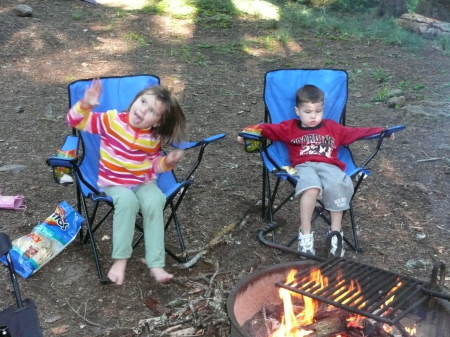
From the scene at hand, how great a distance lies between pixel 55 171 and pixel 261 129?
1.25 m

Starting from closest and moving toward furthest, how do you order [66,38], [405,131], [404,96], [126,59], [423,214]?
1. [423,214]
2. [405,131]
3. [404,96]
4. [126,59]
5. [66,38]

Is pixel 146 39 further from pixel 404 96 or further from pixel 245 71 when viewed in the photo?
pixel 404 96

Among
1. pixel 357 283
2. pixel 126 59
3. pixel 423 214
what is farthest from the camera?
pixel 126 59

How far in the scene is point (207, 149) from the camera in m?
4.93

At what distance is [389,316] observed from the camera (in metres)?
2.14

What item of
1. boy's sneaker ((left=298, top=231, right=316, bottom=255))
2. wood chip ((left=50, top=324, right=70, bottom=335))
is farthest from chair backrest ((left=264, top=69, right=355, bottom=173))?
wood chip ((left=50, top=324, right=70, bottom=335))

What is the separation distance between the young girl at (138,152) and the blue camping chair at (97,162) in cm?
9

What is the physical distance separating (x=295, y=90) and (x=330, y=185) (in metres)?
0.89

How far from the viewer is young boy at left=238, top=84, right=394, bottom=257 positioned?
10.8 feet

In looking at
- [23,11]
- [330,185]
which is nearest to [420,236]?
[330,185]

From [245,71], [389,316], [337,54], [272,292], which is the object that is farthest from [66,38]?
[389,316]

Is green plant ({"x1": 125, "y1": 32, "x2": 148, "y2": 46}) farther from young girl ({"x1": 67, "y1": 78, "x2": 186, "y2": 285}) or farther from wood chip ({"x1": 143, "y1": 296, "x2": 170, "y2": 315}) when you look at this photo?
wood chip ({"x1": 143, "y1": 296, "x2": 170, "y2": 315})

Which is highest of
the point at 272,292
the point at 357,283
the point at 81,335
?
the point at 357,283

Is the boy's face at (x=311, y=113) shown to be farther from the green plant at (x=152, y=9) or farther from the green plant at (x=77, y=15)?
the green plant at (x=152, y=9)
